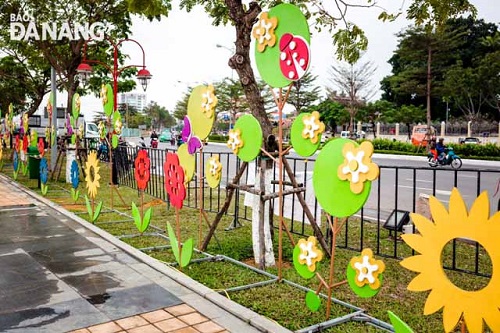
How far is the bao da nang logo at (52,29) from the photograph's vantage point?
13.8m

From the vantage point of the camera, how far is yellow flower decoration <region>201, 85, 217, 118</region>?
4695mm

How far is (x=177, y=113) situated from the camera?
73438 millimetres

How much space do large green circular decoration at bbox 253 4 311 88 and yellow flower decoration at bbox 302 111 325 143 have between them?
43cm

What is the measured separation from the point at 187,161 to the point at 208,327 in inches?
84.5

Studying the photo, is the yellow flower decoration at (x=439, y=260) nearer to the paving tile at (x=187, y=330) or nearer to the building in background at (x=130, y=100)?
the paving tile at (x=187, y=330)

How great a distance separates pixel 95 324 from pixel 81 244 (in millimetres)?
2476

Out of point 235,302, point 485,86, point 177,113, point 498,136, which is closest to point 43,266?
point 235,302

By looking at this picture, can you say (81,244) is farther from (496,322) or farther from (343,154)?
(496,322)

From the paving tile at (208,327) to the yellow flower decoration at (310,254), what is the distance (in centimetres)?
78

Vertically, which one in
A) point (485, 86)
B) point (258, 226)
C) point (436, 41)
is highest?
point (436, 41)

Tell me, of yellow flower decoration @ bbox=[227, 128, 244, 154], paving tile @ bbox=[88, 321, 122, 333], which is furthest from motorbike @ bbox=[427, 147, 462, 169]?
paving tile @ bbox=[88, 321, 122, 333]

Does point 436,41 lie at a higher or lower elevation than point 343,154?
higher

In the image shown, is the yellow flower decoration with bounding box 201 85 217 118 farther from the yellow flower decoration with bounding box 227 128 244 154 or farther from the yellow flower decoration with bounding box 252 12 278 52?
the yellow flower decoration with bounding box 252 12 278 52

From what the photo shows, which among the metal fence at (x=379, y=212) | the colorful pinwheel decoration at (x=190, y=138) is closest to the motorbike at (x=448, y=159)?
the metal fence at (x=379, y=212)
